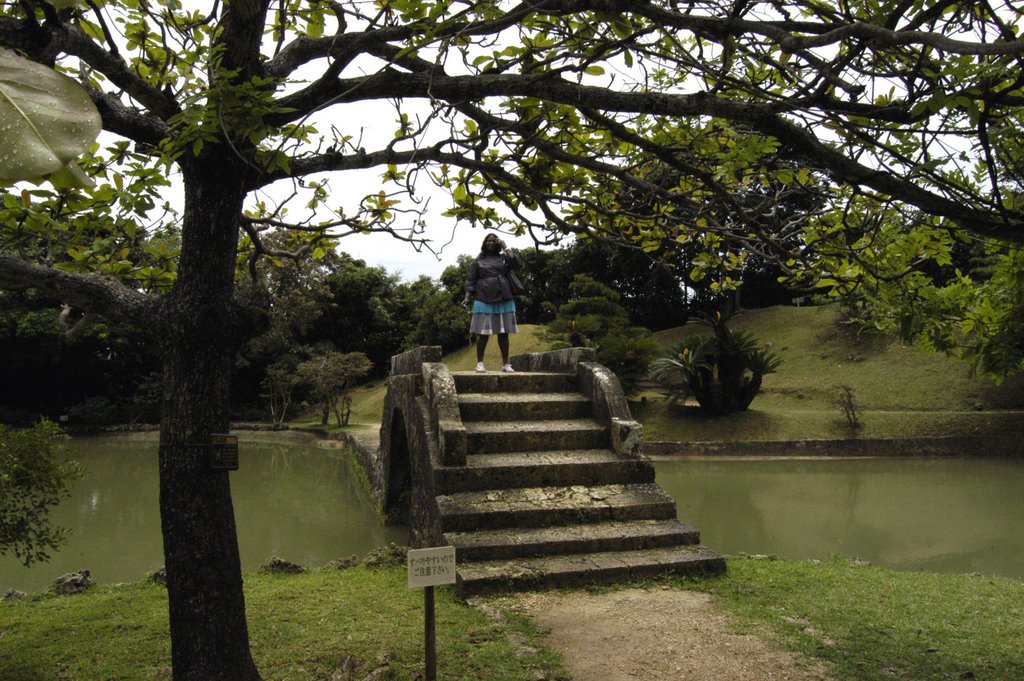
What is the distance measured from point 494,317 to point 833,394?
12.5m

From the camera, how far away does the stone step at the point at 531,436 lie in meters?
6.50

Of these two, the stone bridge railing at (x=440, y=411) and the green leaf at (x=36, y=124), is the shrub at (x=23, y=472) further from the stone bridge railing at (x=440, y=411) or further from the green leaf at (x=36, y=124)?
the green leaf at (x=36, y=124)

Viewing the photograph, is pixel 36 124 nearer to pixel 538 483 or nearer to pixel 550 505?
pixel 550 505

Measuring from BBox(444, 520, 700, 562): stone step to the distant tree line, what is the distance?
10.6 m

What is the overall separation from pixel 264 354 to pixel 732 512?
17.6m

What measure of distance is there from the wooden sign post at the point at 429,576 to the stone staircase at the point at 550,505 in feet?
4.48

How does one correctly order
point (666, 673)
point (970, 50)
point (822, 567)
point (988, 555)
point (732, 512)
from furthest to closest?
point (732, 512) → point (988, 555) → point (822, 567) → point (666, 673) → point (970, 50)

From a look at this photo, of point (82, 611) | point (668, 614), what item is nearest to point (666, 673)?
point (668, 614)

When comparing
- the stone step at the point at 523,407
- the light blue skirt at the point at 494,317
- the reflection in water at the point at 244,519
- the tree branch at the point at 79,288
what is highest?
the light blue skirt at the point at 494,317

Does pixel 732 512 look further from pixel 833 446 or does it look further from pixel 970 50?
pixel 970 50

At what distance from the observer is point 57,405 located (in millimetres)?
22500

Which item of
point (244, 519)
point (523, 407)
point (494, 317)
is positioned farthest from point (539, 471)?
point (244, 519)

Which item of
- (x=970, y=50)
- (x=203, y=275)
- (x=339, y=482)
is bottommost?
(x=339, y=482)

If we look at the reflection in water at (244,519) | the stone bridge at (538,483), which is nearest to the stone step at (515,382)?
the stone bridge at (538,483)
